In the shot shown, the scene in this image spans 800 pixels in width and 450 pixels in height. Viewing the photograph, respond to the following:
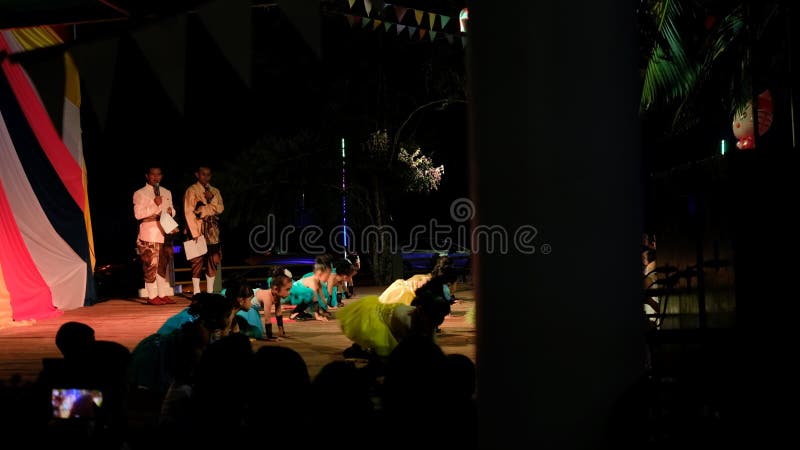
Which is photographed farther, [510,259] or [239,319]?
[239,319]

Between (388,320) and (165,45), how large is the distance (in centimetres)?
268

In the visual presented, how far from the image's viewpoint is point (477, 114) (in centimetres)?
230

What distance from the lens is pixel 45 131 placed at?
920 cm

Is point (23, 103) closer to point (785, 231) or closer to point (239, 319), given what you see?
point (239, 319)

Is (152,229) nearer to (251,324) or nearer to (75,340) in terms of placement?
(251,324)

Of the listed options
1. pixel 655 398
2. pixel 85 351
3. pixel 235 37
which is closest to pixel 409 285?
pixel 235 37

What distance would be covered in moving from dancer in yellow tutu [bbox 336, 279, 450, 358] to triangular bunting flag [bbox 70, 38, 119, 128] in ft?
8.70

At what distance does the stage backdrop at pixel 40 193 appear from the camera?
8.31 m

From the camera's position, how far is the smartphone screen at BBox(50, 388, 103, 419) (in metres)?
2.94

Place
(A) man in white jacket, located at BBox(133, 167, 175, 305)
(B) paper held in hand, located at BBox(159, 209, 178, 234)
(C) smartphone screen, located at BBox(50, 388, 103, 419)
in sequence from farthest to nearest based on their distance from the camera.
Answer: (B) paper held in hand, located at BBox(159, 209, 178, 234) → (A) man in white jacket, located at BBox(133, 167, 175, 305) → (C) smartphone screen, located at BBox(50, 388, 103, 419)

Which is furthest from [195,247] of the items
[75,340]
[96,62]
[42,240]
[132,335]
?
[75,340]

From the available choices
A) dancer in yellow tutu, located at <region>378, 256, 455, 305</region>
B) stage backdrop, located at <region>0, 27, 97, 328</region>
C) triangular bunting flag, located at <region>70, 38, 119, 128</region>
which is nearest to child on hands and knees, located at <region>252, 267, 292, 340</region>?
dancer in yellow tutu, located at <region>378, 256, 455, 305</region>

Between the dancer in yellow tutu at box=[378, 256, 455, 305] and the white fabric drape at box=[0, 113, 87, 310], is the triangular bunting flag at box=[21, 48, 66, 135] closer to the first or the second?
the white fabric drape at box=[0, 113, 87, 310]

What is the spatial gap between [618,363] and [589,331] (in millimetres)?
151
